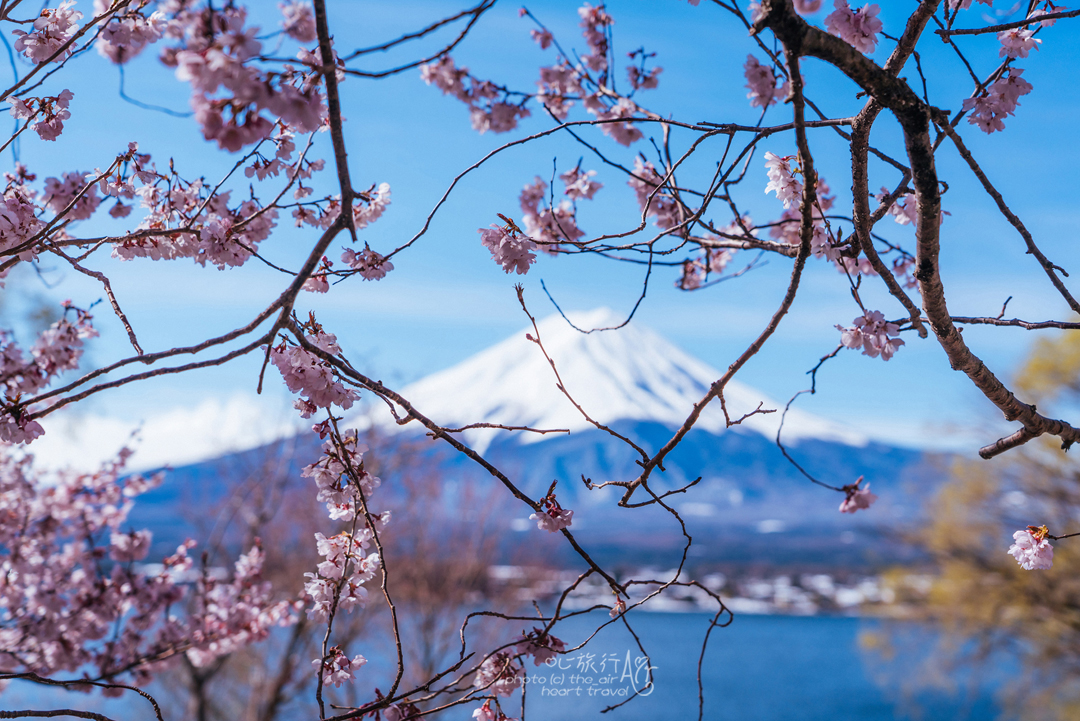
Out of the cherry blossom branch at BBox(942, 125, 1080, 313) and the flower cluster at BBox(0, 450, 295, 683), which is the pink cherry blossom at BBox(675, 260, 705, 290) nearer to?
the cherry blossom branch at BBox(942, 125, 1080, 313)

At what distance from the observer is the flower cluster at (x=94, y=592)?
265 cm

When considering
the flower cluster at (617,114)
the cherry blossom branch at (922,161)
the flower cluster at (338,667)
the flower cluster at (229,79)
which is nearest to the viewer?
the flower cluster at (229,79)

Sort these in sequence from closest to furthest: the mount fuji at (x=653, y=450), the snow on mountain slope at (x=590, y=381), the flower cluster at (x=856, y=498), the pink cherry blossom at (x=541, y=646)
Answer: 1. the pink cherry blossom at (x=541, y=646)
2. the flower cluster at (x=856, y=498)
3. the mount fuji at (x=653, y=450)
4. the snow on mountain slope at (x=590, y=381)

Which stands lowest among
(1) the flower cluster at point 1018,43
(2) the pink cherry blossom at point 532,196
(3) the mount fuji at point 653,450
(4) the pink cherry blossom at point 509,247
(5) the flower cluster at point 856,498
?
(5) the flower cluster at point 856,498

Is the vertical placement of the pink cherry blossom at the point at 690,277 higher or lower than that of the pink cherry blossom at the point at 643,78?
lower

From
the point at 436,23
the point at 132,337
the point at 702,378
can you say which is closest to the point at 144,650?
the point at 132,337

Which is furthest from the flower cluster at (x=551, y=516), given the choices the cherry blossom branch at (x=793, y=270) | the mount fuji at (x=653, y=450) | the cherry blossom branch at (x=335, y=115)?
the mount fuji at (x=653, y=450)

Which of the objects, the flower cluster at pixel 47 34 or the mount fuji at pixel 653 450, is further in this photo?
the mount fuji at pixel 653 450

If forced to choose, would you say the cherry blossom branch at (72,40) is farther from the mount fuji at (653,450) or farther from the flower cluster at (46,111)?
the mount fuji at (653,450)

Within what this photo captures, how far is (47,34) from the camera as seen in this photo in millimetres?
1583

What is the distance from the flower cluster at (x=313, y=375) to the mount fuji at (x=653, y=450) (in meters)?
45.3

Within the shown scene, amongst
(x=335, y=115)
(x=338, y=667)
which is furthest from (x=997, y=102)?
(x=338, y=667)

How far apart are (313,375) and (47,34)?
1.14 m

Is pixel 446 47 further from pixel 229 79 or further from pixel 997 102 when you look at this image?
pixel 997 102
